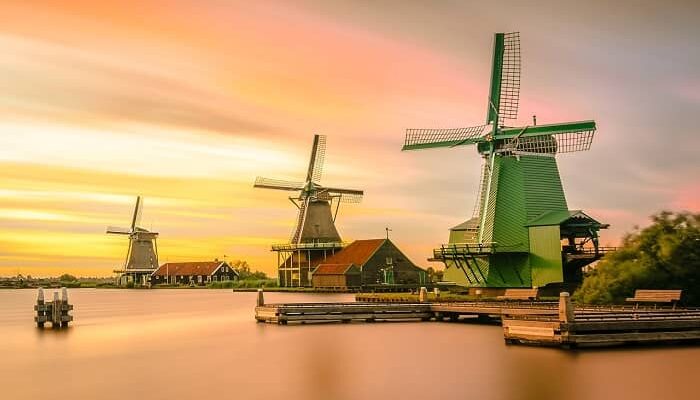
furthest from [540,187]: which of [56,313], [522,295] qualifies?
[56,313]

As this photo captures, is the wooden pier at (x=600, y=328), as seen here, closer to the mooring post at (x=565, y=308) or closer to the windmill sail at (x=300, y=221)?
the mooring post at (x=565, y=308)

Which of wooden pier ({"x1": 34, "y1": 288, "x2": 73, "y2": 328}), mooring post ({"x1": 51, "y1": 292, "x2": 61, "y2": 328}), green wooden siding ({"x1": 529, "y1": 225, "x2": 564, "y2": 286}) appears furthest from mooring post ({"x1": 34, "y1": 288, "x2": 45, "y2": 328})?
green wooden siding ({"x1": 529, "y1": 225, "x2": 564, "y2": 286})

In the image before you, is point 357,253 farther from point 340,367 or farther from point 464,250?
point 340,367

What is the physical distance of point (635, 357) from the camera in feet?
64.2

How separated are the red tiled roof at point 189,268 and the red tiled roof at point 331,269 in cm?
4033

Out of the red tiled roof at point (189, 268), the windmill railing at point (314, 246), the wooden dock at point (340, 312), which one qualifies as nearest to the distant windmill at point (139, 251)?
the red tiled roof at point (189, 268)

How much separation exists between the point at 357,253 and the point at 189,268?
160 feet

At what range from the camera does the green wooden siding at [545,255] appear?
39656 millimetres

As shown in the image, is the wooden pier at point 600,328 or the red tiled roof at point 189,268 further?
the red tiled roof at point 189,268

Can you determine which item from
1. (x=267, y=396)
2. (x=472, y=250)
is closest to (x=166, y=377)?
(x=267, y=396)

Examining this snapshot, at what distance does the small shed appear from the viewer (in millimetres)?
71625

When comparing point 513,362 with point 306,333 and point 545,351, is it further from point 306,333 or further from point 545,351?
point 306,333

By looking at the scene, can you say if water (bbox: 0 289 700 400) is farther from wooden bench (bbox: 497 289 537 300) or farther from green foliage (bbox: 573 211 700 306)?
green foliage (bbox: 573 211 700 306)

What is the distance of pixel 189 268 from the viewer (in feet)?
380
